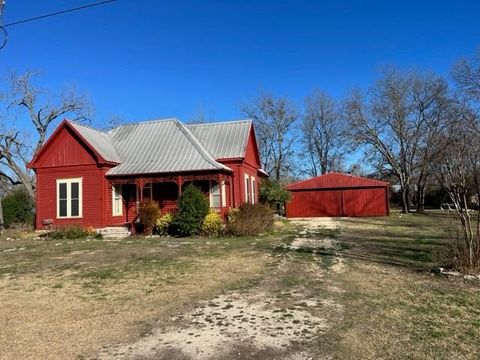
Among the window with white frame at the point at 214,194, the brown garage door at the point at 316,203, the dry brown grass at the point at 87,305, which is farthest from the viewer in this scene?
the brown garage door at the point at 316,203

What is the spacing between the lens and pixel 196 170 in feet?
73.4

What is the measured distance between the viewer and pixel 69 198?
2405 cm

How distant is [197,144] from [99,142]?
545 cm

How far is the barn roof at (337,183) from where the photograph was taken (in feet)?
127

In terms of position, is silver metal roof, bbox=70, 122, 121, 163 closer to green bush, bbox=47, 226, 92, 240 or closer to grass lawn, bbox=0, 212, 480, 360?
green bush, bbox=47, 226, 92, 240

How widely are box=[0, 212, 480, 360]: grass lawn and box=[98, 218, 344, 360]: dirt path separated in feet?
0.06

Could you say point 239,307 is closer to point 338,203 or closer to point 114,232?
point 114,232

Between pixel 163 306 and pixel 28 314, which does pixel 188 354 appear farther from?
pixel 28 314

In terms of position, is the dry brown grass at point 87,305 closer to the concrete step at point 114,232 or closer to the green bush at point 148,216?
the green bush at point 148,216

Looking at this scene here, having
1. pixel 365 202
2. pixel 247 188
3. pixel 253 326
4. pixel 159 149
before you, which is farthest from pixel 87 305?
pixel 365 202

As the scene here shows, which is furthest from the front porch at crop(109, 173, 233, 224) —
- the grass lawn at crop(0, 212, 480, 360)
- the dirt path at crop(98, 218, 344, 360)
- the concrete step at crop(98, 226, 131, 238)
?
the dirt path at crop(98, 218, 344, 360)

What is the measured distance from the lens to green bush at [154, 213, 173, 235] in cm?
2130

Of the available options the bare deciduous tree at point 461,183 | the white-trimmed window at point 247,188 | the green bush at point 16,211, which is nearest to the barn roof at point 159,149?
the white-trimmed window at point 247,188

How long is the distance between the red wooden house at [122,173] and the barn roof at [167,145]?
58 mm
